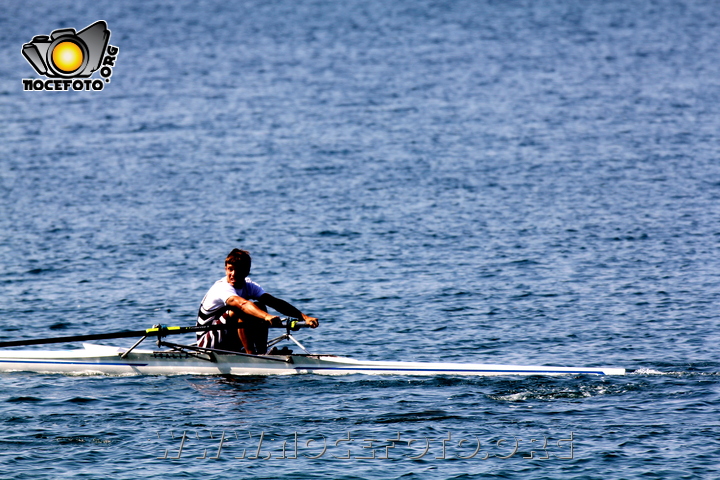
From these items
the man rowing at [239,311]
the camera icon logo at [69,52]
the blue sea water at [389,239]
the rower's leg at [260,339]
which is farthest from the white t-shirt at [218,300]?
the camera icon logo at [69,52]

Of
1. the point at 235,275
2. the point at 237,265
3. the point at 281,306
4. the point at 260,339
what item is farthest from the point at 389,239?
the point at 237,265

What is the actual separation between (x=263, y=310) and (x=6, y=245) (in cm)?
1336

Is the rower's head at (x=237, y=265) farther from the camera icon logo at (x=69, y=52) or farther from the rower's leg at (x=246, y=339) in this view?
the camera icon logo at (x=69, y=52)

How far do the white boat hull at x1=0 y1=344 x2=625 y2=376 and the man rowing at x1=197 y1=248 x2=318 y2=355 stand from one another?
0.29 m

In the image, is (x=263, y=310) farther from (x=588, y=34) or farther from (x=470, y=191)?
(x=588, y=34)

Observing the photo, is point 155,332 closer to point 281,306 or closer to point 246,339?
point 246,339

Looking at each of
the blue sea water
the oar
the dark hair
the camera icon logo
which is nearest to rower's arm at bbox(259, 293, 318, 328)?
the oar

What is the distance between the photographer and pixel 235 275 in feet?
55.8

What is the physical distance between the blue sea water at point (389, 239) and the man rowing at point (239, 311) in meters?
0.72

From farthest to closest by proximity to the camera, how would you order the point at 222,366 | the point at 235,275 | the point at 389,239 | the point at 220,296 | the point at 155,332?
the point at 389,239 < the point at 222,366 < the point at 155,332 < the point at 220,296 < the point at 235,275

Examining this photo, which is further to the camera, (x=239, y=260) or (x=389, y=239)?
(x=389, y=239)

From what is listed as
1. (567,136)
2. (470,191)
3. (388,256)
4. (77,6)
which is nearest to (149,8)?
(77,6)

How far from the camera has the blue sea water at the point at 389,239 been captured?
1502 centimetres

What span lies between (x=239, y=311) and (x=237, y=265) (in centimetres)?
82
